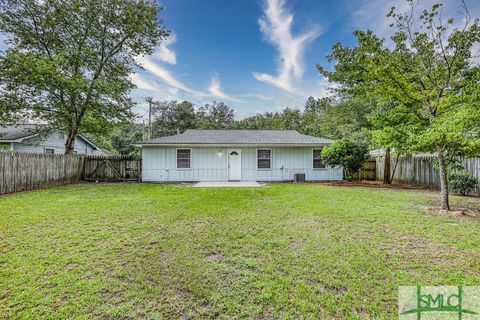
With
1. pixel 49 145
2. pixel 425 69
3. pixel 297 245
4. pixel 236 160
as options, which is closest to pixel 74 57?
pixel 49 145

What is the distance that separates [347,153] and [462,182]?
4487mm

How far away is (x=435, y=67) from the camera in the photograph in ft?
20.5

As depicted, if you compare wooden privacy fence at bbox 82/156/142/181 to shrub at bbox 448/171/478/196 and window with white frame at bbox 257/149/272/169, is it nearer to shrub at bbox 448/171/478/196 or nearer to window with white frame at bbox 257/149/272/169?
window with white frame at bbox 257/149/272/169

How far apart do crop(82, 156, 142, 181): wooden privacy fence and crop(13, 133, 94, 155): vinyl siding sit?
14.2 ft

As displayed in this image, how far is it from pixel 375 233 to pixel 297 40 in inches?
445

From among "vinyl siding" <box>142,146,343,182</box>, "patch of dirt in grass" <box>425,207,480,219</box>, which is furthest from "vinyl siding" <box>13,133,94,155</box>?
"patch of dirt in grass" <box>425,207,480,219</box>

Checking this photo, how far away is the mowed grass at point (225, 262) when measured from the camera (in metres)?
2.20

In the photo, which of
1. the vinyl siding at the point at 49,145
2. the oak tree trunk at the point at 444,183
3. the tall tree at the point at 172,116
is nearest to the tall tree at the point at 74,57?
the vinyl siding at the point at 49,145

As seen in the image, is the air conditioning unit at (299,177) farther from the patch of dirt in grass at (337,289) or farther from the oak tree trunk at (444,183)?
the patch of dirt in grass at (337,289)

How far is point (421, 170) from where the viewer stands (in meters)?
11.5

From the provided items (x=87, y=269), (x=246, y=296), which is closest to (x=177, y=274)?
(x=246, y=296)

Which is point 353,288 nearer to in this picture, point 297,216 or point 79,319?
point 79,319

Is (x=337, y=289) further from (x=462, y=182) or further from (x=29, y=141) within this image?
(x=29, y=141)

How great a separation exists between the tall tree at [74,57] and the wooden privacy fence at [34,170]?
1.88 m
